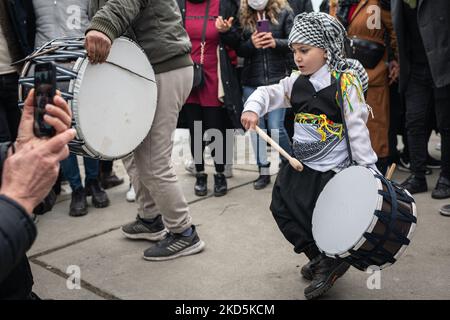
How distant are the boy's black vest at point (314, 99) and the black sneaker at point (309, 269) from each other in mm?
663

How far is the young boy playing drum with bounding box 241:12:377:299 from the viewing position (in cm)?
218

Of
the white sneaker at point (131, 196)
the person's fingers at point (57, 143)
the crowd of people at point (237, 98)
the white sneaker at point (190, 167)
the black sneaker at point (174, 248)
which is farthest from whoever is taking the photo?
the white sneaker at point (190, 167)

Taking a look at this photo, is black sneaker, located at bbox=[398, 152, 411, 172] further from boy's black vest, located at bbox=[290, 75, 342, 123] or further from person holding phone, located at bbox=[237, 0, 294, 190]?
boy's black vest, located at bbox=[290, 75, 342, 123]

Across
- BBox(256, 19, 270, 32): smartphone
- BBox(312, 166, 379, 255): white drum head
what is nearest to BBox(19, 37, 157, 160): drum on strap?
BBox(312, 166, 379, 255): white drum head

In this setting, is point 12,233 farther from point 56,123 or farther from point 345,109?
point 345,109

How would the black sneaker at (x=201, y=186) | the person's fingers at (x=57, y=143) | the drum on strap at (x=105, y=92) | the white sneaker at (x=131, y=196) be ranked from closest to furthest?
the person's fingers at (x=57, y=143)
the drum on strap at (x=105, y=92)
the white sneaker at (x=131, y=196)
the black sneaker at (x=201, y=186)

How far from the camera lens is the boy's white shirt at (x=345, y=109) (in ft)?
7.11

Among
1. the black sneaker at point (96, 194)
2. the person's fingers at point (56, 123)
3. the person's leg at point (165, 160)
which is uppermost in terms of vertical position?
the person's fingers at point (56, 123)

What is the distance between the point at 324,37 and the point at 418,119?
173cm

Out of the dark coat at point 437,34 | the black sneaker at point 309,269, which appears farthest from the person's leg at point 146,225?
the dark coat at point 437,34

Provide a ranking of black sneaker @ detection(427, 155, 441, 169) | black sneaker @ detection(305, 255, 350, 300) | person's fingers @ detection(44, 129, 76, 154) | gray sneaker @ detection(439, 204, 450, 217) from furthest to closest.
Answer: black sneaker @ detection(427, 155, 441, 169)
gray sneaker @ detection(439, 204, 450, 217)
black sneaker @ detection(305, 255, 350, 300)
person's fingers @ detection(44, 129, 76, 154)

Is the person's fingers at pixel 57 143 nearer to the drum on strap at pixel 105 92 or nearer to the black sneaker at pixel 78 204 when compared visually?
the drum on strap at pixel 105 92
